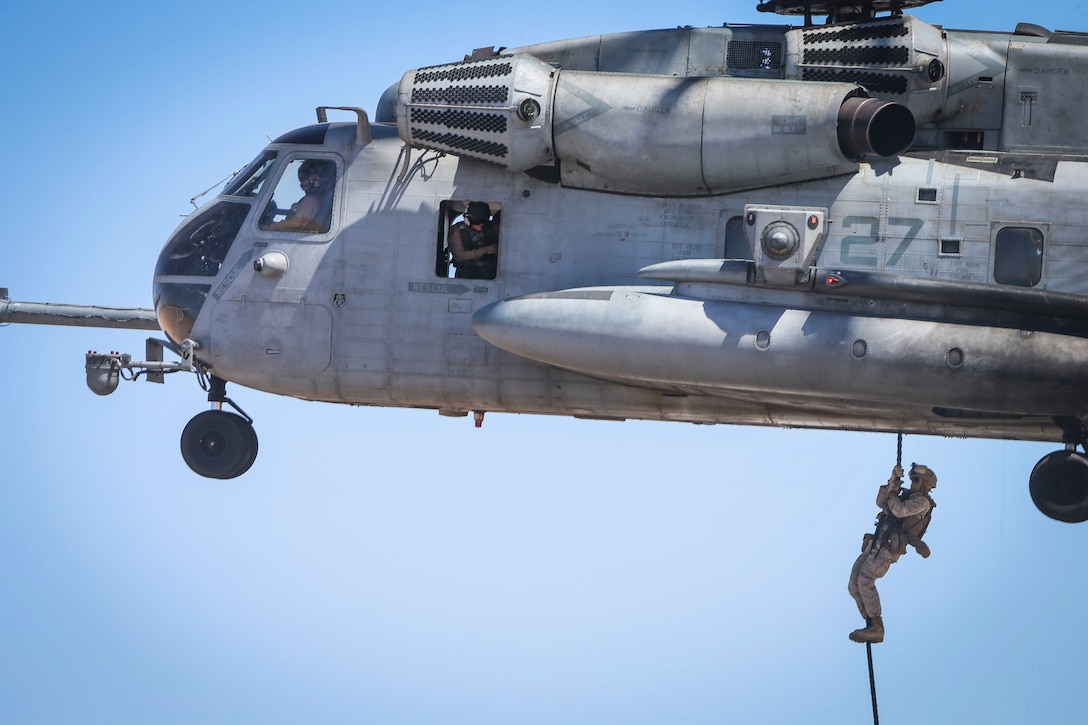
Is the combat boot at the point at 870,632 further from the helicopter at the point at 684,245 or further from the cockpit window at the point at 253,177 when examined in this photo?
the cockpit window at the point at 253,177

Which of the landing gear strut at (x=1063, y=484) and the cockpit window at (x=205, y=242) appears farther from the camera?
the cockpit window at (x=205, y=242)

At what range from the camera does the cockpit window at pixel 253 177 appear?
55.9ft

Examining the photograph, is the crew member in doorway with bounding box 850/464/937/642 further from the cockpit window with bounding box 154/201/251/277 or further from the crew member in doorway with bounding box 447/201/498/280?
the cockpit window with bounding box 154/201/251/277

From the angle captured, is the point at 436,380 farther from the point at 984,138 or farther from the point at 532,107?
the point at 984,138

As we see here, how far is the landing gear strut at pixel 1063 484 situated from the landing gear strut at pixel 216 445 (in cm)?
758

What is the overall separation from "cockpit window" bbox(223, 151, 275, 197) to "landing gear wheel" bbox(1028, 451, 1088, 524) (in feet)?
25.9

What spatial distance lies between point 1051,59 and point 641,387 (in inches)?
193

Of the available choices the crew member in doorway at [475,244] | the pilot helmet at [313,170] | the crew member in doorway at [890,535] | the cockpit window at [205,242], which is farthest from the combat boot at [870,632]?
the cockpit window at [205,242]

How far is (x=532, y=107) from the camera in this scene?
15.7 meters

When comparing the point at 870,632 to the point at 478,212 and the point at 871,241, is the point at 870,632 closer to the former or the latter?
the point at 871,241

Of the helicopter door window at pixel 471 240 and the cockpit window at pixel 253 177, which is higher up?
the cockpit window at pixel 253 177

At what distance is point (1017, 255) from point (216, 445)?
7.85 m

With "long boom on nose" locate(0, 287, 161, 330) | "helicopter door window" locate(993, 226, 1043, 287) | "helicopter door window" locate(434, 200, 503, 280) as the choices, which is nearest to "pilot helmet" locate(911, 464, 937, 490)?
"helicopter door window" locate(993, 226, 1043, 287)

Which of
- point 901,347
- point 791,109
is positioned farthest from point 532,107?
point 901,347
